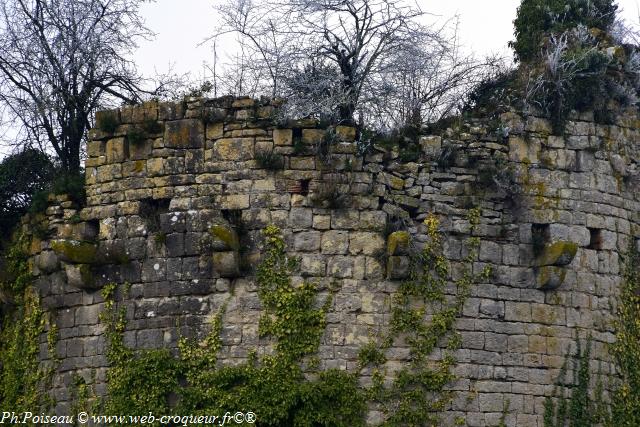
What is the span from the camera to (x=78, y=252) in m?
15.8

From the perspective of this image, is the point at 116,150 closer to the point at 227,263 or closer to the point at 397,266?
the point at 227,263

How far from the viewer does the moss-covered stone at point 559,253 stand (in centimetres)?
1575

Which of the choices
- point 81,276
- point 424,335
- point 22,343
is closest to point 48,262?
point 81,276

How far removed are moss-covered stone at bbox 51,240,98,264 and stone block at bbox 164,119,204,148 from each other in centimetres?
141

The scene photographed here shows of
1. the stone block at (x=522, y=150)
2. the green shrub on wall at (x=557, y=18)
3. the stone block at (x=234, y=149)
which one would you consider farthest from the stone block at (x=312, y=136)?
the green shrub on wall at (x=557, y=18)

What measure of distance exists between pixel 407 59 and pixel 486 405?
430 centimetres

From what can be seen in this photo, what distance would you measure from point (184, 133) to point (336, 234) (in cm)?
200

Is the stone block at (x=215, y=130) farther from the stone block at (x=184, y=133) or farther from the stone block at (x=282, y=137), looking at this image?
the stone block at (x=282, y=137)

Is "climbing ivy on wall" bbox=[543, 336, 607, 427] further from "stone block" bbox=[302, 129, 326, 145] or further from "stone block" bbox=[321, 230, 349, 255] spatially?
"stone block" bbox=[302, 129, 326, 145]

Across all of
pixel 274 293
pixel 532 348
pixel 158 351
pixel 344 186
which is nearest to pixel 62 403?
pixel 158 351

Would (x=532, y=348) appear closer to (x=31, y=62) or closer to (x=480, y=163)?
(x=480, y=163)

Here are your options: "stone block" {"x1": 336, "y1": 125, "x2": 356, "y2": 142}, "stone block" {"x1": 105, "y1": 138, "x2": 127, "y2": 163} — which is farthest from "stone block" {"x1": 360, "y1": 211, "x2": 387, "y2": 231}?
"stone block" {"x1": 105, "y1": 138, "x2": 127, "y2": 163}

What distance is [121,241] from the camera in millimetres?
15836

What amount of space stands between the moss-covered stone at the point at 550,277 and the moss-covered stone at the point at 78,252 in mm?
4835
